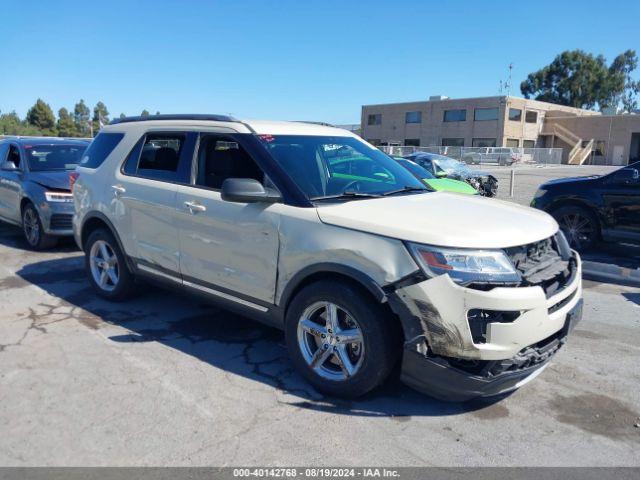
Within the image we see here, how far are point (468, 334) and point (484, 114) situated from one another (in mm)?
56624

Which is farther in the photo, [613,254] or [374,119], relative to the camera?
[374,119]

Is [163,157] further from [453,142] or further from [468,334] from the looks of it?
[453,142]

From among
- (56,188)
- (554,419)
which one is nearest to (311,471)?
(554,419)

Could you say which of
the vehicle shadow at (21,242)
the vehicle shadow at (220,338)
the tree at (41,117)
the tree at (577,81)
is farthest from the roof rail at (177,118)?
the tree at (577,81)

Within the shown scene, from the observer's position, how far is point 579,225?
877 centimetres

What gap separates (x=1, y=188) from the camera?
9367 millimetres

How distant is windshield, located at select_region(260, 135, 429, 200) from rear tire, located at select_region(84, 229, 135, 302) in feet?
7.45

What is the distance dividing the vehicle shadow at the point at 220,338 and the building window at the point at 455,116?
5542cm

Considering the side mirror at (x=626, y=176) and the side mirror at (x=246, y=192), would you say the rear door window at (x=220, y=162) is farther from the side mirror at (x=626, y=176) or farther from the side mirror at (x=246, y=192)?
the side mirror at (x=626, y=176)

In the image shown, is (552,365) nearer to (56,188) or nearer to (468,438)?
(468,438)

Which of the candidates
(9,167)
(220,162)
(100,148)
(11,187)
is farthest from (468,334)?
(11,187)

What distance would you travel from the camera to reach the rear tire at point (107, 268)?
5.50 m

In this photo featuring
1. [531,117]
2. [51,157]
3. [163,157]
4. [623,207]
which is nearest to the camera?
[163,157]

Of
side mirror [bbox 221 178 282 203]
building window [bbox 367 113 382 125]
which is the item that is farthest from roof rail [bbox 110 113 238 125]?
building window [bbox 367 113 382 125]
